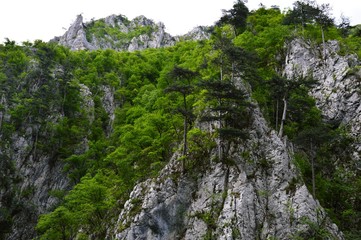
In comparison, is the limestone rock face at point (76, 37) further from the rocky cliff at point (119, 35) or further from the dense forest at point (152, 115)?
the dense forest at point (152, 115)

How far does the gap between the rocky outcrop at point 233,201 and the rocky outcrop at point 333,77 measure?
380 inches

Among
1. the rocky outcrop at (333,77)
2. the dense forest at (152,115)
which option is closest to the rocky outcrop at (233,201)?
the dense forest at (152,115)

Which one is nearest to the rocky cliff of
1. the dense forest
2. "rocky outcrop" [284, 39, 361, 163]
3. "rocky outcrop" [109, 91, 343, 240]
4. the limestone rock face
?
the limestone rock face

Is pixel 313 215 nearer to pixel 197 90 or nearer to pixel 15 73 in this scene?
pixel 197 90

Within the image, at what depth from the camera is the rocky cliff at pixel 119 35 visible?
315ft

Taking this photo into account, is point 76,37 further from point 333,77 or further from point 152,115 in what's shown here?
point 333,77

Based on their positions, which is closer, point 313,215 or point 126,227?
point 313,215

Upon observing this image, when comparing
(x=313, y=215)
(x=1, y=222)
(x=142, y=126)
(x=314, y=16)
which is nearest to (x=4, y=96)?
(x=1, y=222)

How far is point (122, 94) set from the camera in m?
52.9

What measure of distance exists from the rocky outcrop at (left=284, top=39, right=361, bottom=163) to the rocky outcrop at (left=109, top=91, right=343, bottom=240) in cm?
965

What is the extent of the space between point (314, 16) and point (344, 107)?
632 inches

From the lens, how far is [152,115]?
35906 mm

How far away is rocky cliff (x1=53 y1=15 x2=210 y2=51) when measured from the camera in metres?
96.1

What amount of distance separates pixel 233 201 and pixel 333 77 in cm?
2190
